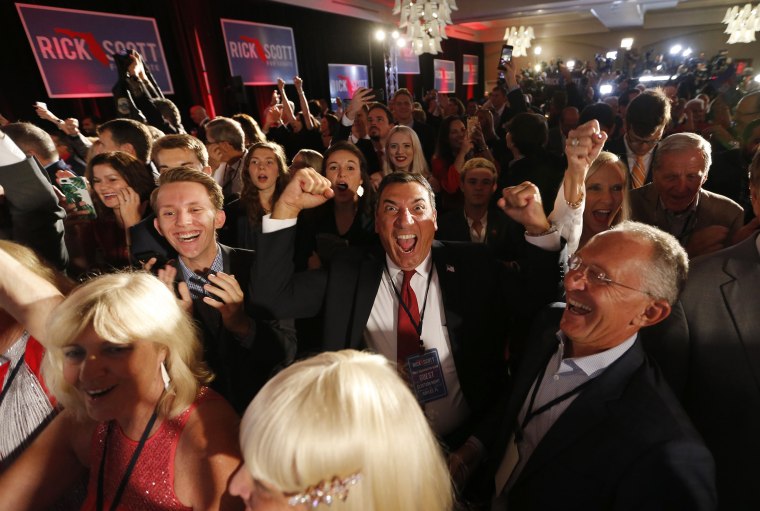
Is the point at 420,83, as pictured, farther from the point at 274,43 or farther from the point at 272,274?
the point at 272,274

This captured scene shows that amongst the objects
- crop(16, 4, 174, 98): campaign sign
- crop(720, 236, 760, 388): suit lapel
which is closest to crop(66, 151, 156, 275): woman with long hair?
crop(720, 236, 760, 388): suit lapel

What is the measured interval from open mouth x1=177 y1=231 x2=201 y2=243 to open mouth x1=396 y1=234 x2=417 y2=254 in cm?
94

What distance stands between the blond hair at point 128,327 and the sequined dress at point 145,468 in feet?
0.19

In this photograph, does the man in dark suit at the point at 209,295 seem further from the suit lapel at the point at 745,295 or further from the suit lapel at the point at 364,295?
the suit lapel at the point at 745,295

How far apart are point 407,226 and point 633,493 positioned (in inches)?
43.2

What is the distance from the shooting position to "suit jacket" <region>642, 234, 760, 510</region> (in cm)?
138

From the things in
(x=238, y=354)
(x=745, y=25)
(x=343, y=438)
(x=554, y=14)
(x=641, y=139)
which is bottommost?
(x=238, y=354)

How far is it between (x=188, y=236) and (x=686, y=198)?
2.54 metres

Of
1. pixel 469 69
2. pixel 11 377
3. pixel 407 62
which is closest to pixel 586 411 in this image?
pixel 11 377

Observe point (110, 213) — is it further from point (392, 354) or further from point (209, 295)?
point (392, 354)

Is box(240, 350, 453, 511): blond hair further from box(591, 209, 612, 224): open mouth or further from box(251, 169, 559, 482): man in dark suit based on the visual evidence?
box(591, 209, 612, 224): open mouth

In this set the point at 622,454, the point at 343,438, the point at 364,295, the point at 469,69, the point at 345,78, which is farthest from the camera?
the point at 469,69

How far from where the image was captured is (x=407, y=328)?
5.48 feet

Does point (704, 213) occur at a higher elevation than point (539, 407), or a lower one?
higher
